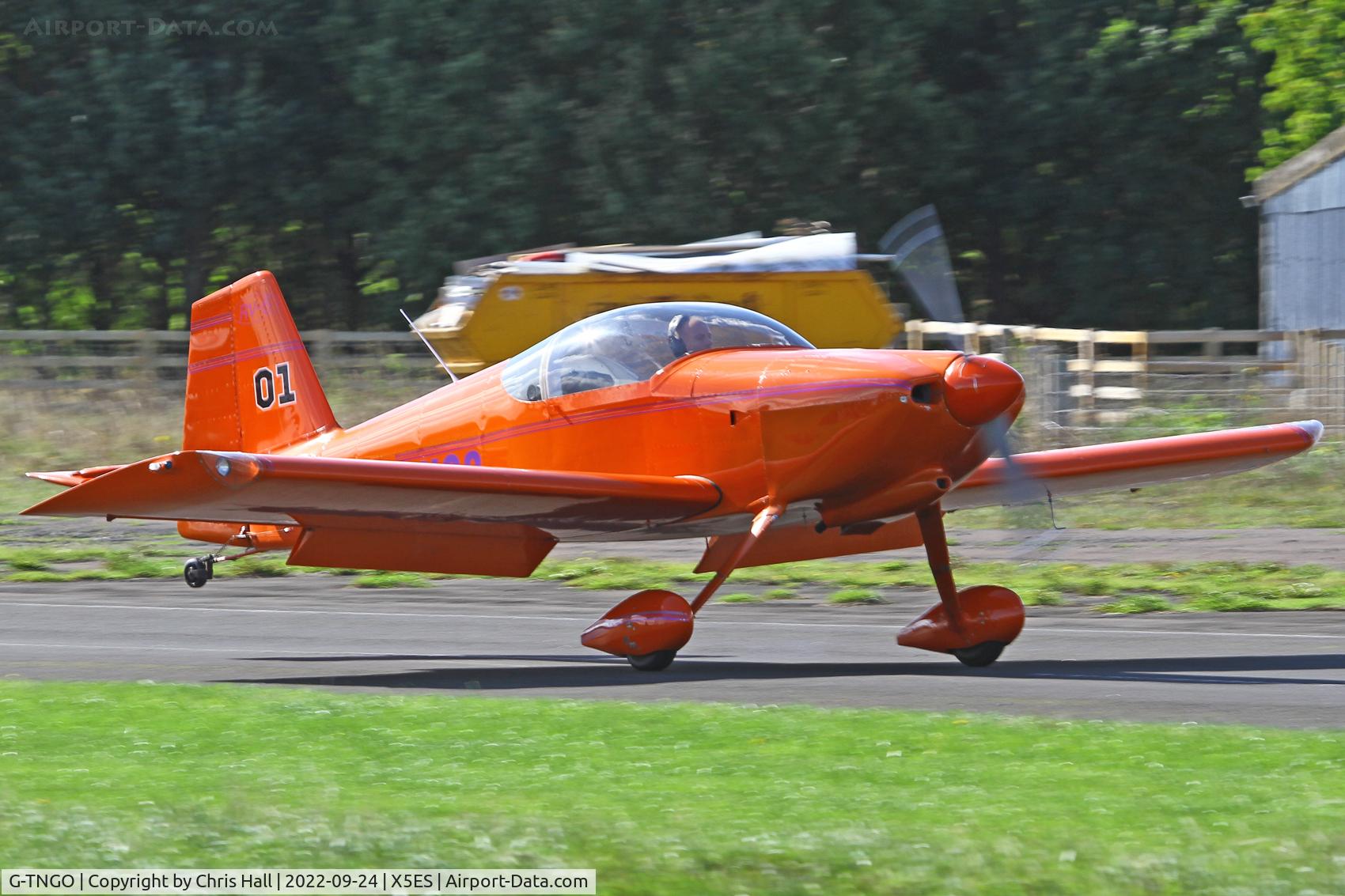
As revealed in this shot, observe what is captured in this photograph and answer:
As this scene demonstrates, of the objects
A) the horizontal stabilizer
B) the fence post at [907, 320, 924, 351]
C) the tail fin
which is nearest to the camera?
the horizontal stabilizer

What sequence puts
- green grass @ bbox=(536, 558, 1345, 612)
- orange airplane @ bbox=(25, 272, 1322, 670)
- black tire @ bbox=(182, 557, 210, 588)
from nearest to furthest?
orange airplane @ bbox=(25, 272, 1322, 670)
black tire @ bbox=(182, 557, 210, 588)
green grass @ bbox=(536, 558, 1345, 612)

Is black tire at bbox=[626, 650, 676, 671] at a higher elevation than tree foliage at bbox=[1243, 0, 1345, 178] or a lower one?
lower

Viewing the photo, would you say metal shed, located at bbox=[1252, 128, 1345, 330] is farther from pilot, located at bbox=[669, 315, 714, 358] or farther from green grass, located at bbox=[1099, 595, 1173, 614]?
pilot, located at bbox=[669, 315, 714, 358]

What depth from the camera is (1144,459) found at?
11.5 m

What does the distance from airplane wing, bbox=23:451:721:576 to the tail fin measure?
249 centimetres

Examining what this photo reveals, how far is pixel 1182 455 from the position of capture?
1148 cm

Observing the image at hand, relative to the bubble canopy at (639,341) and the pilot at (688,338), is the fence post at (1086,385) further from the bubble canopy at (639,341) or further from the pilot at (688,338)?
the pilot at (688,338)

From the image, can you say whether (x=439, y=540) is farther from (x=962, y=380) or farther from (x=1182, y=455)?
(x=1182, y=455)

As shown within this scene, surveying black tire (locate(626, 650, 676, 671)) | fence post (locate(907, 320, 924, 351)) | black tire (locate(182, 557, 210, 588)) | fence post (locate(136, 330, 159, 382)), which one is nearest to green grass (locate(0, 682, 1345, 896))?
black tire (locate(626, 650, 676, 671))

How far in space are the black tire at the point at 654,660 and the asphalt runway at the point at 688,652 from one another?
9cm

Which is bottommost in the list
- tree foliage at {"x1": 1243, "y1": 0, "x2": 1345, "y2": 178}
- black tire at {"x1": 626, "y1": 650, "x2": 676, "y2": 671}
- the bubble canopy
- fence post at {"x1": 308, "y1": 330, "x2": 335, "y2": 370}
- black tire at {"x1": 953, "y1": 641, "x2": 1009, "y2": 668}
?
fence post at {"x1": 308, "y1": 330, "x2": 335, "y2": 370}

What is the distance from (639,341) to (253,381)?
3.47m

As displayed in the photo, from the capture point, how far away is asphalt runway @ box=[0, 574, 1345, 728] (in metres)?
8.88

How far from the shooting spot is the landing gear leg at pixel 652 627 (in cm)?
1016
